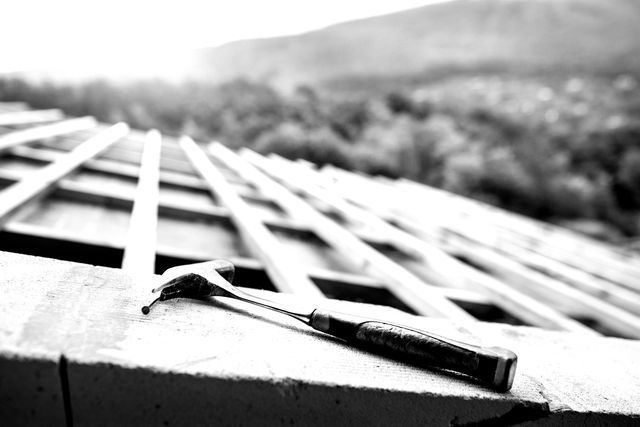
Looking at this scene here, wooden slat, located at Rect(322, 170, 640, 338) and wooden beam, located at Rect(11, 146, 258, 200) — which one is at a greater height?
wooden beam, located at Rect(11, 146, 258, 200)

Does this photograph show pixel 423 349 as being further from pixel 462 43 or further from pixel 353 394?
pixel 462 43

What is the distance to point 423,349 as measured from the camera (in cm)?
82

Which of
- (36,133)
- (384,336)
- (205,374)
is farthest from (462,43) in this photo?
(205,374)

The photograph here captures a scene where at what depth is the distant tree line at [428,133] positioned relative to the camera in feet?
40.6

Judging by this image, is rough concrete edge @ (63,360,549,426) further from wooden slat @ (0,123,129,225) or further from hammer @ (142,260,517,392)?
wooden slat @ (0,123,129,225)

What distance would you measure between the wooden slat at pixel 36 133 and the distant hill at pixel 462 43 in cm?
2095

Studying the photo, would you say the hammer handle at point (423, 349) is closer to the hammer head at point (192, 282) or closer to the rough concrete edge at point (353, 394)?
the rough concrete edge at point (353, 394)

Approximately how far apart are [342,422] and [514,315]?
4.55ft

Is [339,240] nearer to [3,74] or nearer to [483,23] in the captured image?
[3,74]

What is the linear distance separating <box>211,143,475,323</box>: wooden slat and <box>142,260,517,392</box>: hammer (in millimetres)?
442

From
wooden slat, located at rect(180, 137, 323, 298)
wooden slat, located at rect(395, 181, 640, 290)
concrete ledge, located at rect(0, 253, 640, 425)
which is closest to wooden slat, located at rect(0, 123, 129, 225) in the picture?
concrete ledge, located at rect(0, 253, 640, 425)

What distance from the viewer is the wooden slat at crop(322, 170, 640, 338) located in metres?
2.06

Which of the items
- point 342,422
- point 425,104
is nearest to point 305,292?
point 342,422

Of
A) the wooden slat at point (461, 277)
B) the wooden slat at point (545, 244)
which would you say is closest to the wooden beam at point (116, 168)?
the wooden slat at point (461, 277)
